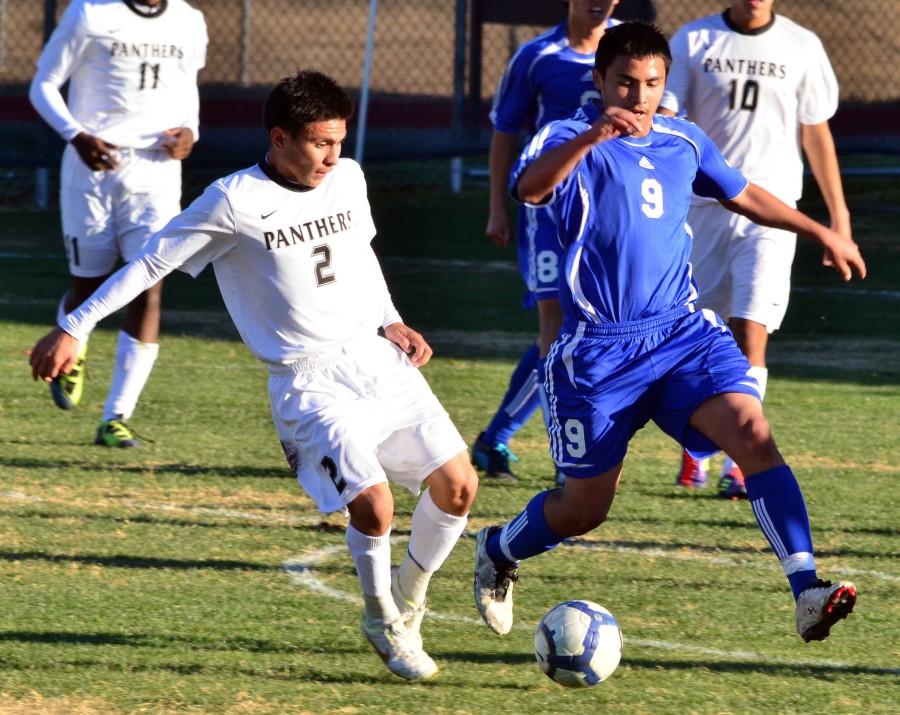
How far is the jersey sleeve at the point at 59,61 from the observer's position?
28.2ft

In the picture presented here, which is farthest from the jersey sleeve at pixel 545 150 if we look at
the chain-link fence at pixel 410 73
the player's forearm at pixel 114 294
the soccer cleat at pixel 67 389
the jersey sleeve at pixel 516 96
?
the chain-link fence at pixel 410 73

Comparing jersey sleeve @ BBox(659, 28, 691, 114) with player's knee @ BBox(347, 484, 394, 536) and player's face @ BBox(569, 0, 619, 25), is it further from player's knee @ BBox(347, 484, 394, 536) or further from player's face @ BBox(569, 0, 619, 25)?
player's knee @ BBox(347, 484, 394, 536)

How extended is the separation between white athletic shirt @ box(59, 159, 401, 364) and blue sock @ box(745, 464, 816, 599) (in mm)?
1284

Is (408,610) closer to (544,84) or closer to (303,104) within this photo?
(303,104)

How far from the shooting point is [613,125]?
479cm

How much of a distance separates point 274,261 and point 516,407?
2784mm

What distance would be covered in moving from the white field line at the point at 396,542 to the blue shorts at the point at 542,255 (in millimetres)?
1304

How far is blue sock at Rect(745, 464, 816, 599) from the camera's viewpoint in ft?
15.4

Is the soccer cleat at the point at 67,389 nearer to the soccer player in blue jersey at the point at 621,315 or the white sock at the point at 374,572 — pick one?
the soccer player in blue jersey at the point at 621,315

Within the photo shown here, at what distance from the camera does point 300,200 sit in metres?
5.22

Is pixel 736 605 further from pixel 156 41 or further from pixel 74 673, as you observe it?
pixel 156 41

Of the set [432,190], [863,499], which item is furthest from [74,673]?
[432,190]

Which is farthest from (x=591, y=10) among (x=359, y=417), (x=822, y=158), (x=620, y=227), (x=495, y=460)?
(x=359, y=417)

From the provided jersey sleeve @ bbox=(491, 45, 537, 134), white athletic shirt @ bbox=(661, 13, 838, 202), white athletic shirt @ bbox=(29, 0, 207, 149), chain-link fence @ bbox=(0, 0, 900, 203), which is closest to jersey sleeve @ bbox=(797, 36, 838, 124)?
white athletic shirt @ bbox=(661, 13, 838, 202)
